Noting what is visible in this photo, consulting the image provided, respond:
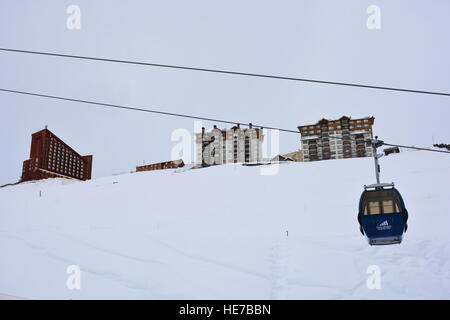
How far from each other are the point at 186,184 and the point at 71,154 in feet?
194

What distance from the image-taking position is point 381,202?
898 cm

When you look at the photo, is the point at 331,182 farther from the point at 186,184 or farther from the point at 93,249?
the point at 93,249

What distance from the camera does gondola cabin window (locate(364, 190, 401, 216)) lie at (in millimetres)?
8789

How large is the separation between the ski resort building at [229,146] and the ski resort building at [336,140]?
443 inches

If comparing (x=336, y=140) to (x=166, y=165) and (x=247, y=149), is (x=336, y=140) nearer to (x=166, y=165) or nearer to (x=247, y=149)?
(x=247, y=149)

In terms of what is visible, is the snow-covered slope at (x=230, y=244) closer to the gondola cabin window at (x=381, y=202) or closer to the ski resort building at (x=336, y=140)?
the gondola cabin window at (x=381, y=202)

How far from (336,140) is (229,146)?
76.6 ft

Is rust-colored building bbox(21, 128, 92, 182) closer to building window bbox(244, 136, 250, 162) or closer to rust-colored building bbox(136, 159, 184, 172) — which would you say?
rust-colored building bbox(136, 159, 184, 172)

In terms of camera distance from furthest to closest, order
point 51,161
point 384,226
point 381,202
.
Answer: point 51,161, point 381,202, point 384,226

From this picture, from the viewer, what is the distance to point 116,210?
24.7 m

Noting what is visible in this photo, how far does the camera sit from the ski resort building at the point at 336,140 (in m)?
67.9

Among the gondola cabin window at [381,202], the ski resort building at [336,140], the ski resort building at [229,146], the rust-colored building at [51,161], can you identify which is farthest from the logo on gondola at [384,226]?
the ski resort building at [229,146]

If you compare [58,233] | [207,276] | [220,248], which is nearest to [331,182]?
[220,248]

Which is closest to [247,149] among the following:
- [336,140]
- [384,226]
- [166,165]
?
[336,140]
